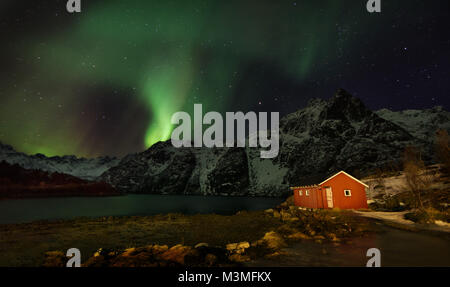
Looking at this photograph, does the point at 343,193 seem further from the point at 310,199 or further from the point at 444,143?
the point at 444,143

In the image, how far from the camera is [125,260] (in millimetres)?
10617

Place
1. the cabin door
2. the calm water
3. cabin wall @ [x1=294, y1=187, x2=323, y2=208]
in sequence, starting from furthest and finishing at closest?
the calm water, cabin wall @ [x1=294, y1=187, x2=323, y2=208], the cabin door

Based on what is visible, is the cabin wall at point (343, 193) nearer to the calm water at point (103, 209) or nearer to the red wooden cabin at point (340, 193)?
the red wooden cabin at point (340, 193)

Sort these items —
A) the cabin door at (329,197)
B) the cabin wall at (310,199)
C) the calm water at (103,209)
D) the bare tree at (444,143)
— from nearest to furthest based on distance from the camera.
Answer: the bare tree at (444,143) < the cabin door at (329,197) < the cabin wall at (310,199) < the calm water at (103,209)

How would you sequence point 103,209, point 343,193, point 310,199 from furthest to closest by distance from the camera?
point 103,209 < point 310,199 < point 343,193

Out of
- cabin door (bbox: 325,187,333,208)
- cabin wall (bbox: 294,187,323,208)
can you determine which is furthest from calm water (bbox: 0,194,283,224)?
cabin door (bbox: 325,187,333,208)

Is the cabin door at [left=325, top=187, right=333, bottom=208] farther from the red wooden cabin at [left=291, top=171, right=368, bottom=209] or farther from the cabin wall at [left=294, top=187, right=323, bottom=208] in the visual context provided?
the cabin wall at [left=294, top=187, right=323, bottom=208]

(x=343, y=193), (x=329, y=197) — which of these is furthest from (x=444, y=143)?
(x=329, y=197)

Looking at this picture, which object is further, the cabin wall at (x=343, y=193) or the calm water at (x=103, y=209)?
the calm water at (x=103, y=209)

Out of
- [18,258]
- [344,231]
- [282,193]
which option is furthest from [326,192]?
[282,193]

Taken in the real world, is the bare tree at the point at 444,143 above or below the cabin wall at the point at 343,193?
above

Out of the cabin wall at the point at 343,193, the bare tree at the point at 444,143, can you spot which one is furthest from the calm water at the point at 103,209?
the bare tree at the point at 444,143
